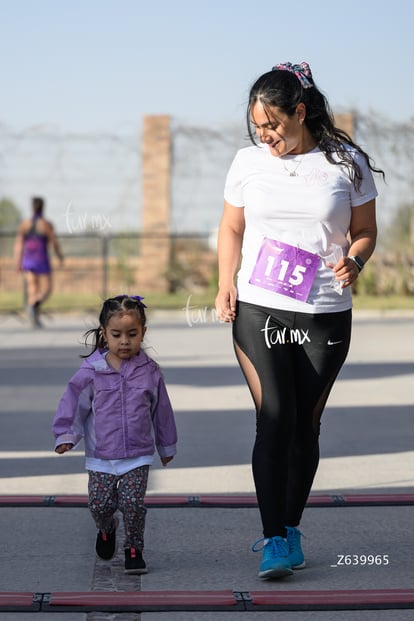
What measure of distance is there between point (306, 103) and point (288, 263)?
1.99ft

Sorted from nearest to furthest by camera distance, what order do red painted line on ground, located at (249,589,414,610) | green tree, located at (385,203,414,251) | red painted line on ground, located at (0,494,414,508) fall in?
red painted line on ground, located at (249,589,414,610) < red painted line on ground, located at (0,494,414,508) < green tree, located at (385,203,414,251)

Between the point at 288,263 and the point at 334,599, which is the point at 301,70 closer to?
the point at 288,263

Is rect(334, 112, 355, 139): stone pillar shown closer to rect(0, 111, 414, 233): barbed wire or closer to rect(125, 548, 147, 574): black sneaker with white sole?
rect(0, 111, 414, 233): barbed wire

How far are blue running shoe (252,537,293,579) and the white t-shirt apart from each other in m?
0.87

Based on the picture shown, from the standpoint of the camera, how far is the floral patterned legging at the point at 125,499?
501 cm

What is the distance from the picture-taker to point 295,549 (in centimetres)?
502

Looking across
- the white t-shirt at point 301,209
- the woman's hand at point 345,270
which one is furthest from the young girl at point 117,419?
the woman's hand at point 345,270

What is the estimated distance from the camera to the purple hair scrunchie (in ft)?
16.2

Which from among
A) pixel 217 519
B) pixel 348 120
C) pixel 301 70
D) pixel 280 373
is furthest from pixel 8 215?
pixel 280 373

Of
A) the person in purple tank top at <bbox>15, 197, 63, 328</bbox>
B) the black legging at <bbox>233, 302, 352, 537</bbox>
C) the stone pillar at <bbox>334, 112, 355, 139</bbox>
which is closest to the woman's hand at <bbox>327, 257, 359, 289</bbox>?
the black legging at <bbox>233, 302, 352, 537</bbox>

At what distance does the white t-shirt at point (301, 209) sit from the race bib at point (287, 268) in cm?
2

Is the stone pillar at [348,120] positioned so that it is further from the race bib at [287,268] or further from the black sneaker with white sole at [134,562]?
the black sneaker with white sole at [134,562]

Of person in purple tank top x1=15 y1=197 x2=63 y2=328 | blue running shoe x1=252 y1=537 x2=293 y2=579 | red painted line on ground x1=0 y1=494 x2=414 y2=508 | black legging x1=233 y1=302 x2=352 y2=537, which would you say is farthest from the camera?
person in purple tank top x1=15 y1=197 x2=63 y2=328

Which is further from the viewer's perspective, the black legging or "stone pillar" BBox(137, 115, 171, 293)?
"stone pillar" BBox(137, 115, 171, 293)
